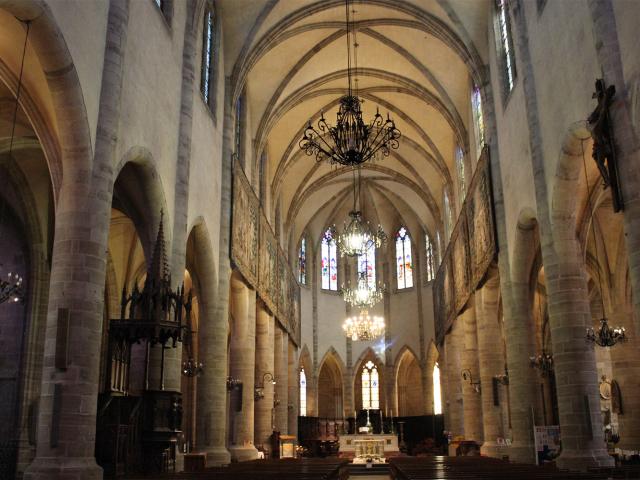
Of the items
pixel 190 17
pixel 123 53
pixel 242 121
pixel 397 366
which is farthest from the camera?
pixel 397 366

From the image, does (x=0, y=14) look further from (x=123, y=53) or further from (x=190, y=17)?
(x=190, y=17)

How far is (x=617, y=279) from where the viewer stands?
22.5 meters

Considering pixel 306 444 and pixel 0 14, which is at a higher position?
pixel 0 14

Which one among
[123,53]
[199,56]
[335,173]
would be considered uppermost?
[335,173]

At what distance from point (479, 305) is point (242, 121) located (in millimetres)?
A: 10571

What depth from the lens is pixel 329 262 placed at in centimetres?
4178

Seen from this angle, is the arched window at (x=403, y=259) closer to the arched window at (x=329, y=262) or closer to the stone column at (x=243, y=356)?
the arched window at (x=329, y=262)

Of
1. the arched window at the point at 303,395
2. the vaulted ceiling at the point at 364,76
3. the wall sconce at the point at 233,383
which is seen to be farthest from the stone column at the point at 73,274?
the arched window at the point at 303,395

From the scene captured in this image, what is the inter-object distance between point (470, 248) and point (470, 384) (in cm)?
577

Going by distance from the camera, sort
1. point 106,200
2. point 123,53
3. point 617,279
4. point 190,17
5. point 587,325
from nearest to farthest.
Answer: point 106,200 → point 123,53 → point 587,325 → point 190,17 → point 617,279

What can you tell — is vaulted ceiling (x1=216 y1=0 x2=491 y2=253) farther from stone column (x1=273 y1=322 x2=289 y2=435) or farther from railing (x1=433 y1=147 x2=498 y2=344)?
stone column (x1=273 y1=322 x2=289 y2=435)

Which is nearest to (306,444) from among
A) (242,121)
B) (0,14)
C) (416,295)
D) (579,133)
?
(416,295)

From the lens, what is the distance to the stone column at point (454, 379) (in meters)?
30.1

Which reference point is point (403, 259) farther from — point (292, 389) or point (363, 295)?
point (363, 295)
